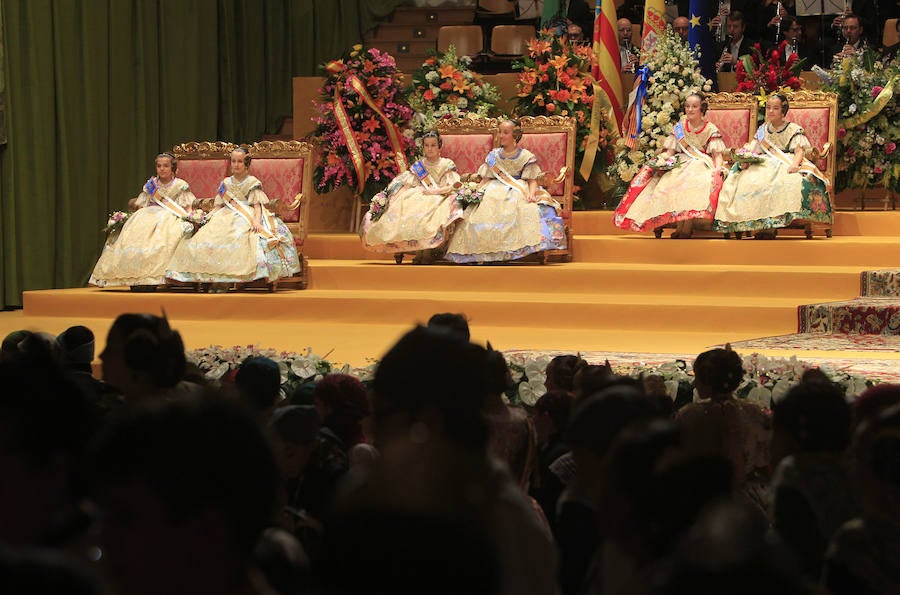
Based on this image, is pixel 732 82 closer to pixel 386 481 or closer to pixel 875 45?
pixel 875 45

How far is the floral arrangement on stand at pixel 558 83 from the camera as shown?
11.9 meters

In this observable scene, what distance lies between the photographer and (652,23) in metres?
11.6

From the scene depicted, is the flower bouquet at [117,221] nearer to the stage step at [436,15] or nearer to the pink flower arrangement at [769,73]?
the stage step at [436,15]

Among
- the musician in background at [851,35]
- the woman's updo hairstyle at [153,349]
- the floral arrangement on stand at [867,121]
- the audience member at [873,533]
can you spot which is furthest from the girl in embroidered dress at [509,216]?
the audience member at [873,533]

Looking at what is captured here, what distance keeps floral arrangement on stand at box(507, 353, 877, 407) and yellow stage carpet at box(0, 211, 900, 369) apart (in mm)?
2246

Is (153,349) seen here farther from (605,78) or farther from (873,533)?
(605,78)

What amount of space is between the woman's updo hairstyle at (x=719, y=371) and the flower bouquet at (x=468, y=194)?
6.71m

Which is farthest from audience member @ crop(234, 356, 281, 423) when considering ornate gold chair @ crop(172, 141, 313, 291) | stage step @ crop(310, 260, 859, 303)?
ornate gold chair @ crop(172, 141, 313, 291)

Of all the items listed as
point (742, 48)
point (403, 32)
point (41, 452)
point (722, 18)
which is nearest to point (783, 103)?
point (742, 48)

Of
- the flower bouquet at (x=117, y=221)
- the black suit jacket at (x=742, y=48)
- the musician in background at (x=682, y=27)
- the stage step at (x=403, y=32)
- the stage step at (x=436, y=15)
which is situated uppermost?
the stage step at (x=436, y=15)

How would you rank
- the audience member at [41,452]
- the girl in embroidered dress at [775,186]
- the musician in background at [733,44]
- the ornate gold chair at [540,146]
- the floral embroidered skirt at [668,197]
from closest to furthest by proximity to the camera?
the audience member at [41,452] < the girl in embroidered dress at [775,186] < the floral embroidered skirt at [668,197] < the ornate gold chair at [540,146] < the musician in background at [733,44]

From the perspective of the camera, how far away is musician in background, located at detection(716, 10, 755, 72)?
1229 cm

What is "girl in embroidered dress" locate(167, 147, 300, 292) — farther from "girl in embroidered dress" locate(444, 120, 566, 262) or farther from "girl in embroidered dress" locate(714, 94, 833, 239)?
"girl in embroidered dress" locate(714, 94, 833, 239)

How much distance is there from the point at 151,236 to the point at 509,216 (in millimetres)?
2685
